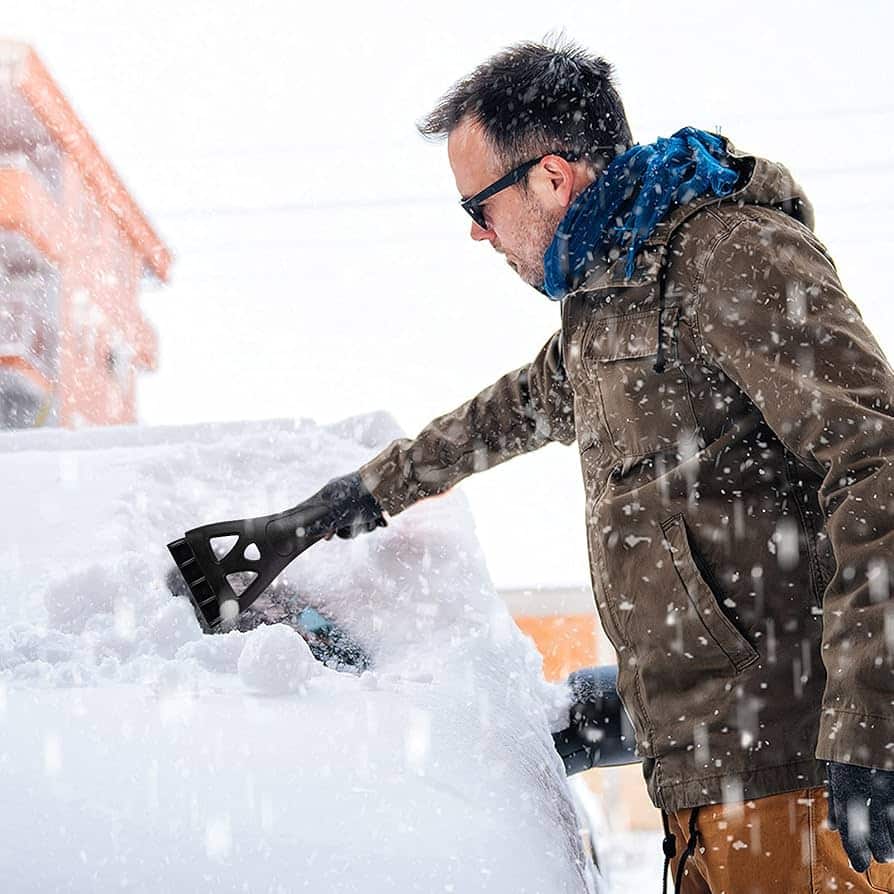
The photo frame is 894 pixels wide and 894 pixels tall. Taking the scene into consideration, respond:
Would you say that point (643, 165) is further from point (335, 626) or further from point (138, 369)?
point (138, 369)

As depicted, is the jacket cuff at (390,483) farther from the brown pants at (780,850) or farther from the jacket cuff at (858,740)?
the jacket cuff at (858,740)

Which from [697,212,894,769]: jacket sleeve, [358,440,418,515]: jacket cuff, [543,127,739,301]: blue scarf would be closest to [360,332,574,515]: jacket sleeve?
[358,440,418,515]: jacket cuff

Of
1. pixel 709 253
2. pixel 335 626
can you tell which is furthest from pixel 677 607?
pixel 335 626

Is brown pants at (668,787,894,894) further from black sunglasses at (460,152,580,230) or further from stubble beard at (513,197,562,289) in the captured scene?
black sunglasses at (460,152,580,230)

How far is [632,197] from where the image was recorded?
1.45 meters

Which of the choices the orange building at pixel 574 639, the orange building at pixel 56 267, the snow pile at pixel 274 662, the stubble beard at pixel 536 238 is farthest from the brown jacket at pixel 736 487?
the orange building at pixel 56 267

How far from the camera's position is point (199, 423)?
8.32 ft

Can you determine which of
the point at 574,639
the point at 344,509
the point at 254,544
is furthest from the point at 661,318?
the point at 574,639

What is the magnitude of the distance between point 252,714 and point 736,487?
2.48 ft

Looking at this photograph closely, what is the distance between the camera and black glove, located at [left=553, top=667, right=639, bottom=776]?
6.88 feet

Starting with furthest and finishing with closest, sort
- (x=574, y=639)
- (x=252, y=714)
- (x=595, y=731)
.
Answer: (x=574, y=639) → (x=595, y=731) → (x=252, y=714)

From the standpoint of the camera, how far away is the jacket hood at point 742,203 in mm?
1367

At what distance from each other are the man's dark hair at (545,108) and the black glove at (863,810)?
103cm

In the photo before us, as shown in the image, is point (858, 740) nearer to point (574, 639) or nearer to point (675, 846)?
point (675, 846)
